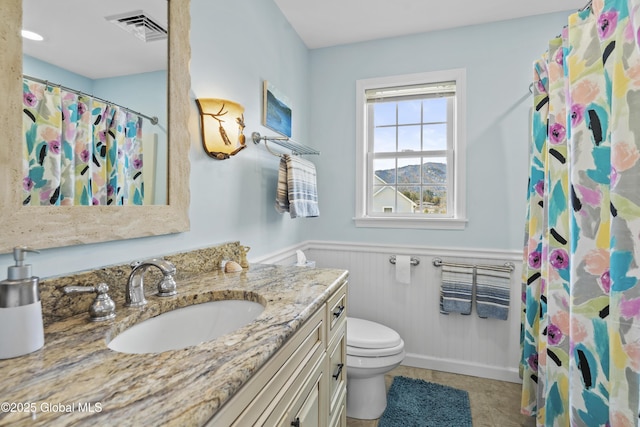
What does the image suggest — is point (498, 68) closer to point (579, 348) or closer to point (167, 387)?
point (579, 348)

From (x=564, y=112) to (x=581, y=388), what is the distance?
1110 mm

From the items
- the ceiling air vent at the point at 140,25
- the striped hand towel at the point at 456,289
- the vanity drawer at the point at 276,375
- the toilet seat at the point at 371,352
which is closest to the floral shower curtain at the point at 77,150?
the ceiling air vent at the point at 140,25

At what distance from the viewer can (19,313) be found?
2.06 ft

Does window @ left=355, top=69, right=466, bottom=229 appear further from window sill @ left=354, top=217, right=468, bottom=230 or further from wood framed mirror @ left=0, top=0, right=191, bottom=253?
wood framed mirror @ left=0, top=0, right=191, bottom=253

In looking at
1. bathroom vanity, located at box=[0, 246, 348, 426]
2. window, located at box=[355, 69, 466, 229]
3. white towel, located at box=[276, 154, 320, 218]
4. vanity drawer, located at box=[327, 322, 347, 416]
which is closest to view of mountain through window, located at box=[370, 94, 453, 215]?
window, located at box=[355, 69, 466, 229]

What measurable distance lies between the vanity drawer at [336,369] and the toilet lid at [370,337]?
403 millimetres

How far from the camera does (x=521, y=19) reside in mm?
2158

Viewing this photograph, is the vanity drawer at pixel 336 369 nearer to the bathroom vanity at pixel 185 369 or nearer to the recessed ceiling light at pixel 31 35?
the bathroom vanity at pixel 185 369

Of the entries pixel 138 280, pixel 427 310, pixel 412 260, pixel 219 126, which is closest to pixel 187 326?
pixel 138 280

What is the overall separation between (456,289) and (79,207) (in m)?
2.17

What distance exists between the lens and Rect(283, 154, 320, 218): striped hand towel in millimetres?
1856

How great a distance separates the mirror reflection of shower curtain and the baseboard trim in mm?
711

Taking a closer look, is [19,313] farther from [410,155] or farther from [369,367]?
[410,155]

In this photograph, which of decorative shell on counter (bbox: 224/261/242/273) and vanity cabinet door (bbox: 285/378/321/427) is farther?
decorative shell on counter (bbox: 224/261/242/273)
